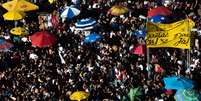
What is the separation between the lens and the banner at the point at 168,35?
3303 cm

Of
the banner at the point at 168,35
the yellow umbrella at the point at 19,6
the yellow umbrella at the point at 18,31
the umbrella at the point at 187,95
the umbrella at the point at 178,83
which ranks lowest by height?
the yellow umbrella at the point at 18,31

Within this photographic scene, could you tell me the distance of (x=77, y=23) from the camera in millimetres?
41750

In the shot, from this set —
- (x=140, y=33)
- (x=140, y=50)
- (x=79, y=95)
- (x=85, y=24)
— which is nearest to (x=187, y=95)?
(x=79, y=95)

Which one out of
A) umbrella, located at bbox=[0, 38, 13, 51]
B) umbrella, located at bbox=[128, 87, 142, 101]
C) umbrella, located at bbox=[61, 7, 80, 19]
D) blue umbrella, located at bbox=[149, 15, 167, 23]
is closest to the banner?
umbrella, located at bbox=[128, 87, 142, 101]

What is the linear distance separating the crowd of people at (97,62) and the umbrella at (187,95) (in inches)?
39.1

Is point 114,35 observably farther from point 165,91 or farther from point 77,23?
point 165,91

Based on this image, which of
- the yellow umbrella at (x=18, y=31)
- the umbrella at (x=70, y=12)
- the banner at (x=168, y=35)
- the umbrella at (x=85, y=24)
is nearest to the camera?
the banner at (x=168, y=35)

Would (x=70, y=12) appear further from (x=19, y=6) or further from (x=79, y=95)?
(x=79, y=95)

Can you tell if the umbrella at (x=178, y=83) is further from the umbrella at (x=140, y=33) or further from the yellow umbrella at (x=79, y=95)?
the umbrella at (x=140, y=33)

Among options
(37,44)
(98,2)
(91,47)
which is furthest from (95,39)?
(98,2)

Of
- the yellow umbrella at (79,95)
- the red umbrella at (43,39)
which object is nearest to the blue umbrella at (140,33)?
the red umbrella at (43,39)

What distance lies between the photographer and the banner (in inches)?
1300

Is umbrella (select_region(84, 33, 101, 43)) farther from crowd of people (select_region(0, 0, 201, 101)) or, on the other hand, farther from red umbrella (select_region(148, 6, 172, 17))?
red umbrella (select_region(148, 6, 172, 17))

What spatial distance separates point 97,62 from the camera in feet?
123
